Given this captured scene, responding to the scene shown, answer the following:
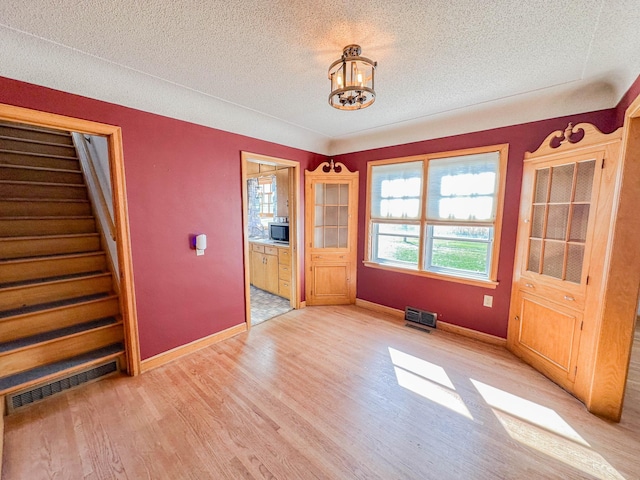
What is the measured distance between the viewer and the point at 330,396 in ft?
6.70

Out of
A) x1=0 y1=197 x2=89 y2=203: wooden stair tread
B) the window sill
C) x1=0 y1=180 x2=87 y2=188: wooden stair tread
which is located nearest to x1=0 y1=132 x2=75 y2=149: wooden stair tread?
x1=0 y1=180 x2=87 y2=188: wooden stair tread

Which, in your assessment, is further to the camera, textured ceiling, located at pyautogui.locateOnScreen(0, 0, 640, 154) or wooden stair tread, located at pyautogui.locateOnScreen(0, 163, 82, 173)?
wooden stair tread, located at pyautogui.locateOnScreen(0, 163, 82, 173)

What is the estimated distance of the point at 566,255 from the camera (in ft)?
7.07

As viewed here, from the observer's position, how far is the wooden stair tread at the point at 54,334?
193 cm

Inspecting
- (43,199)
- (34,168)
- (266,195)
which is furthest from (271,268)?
(34,168)

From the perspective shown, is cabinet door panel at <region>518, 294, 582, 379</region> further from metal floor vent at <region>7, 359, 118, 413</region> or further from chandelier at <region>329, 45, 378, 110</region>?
metal floor vent at <region>7, 359, 118, 413</region>

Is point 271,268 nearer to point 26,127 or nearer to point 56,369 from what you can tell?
point 56,369

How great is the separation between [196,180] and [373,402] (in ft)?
8.56

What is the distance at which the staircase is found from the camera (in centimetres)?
199

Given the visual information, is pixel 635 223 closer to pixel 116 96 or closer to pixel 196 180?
pixel 196 180

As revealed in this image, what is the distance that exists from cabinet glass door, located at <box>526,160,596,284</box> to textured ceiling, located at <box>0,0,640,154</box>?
630 mm

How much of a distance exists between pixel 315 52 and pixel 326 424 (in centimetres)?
256

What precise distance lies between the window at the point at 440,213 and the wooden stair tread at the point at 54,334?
10.4 feet

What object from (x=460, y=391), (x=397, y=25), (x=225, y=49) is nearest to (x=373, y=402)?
(x=460, y=391)
